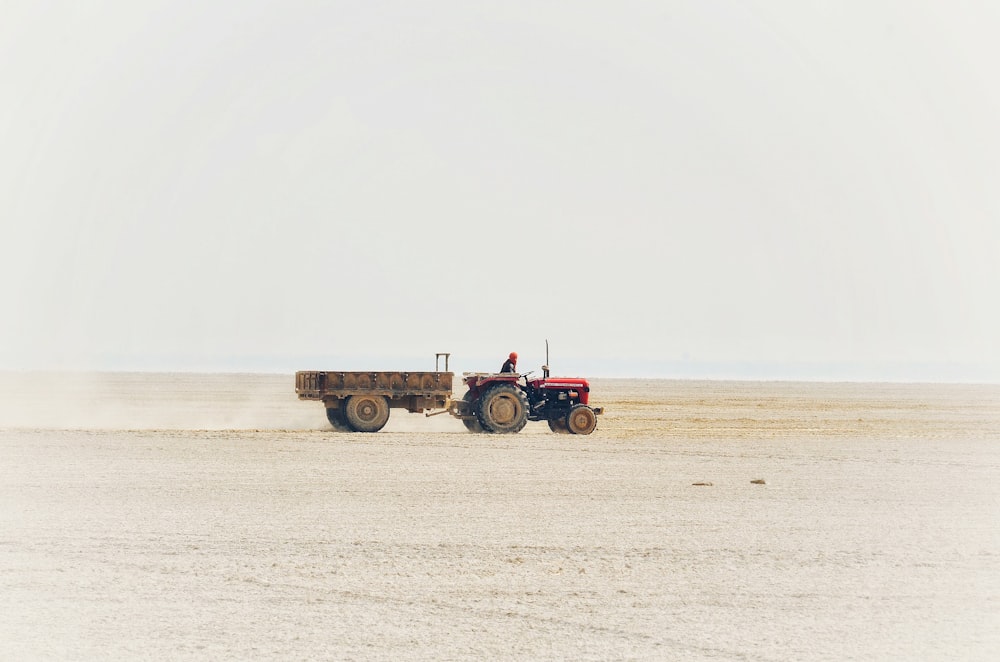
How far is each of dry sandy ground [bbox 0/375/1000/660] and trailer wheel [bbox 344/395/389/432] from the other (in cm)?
275

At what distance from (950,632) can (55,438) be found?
2191 centimetres

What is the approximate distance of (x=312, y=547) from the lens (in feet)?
42.7

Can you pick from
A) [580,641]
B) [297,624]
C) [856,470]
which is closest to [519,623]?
[580,641]

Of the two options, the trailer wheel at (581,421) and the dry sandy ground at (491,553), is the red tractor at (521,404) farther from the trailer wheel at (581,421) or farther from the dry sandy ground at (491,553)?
the dry sandy ground at (491,553)

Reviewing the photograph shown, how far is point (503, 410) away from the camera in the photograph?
27422mm

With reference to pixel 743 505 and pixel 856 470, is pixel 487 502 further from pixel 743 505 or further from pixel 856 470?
pixel 856 470

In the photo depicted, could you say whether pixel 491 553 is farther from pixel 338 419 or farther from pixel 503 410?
pixel 338 419

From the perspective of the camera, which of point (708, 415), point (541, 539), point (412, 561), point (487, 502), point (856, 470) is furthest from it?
point (708, 415)

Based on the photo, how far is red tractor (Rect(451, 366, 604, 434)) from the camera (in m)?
27.3

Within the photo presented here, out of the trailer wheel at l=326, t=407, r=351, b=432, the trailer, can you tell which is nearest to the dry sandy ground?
the trailer

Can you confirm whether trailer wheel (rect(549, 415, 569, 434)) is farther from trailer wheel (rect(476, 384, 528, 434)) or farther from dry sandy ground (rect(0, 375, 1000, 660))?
dry sandy ground (rect(0, 375, 1000, 660))

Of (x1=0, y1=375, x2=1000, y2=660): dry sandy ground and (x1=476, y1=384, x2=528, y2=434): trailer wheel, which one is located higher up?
(x1=476, y1=384, x2=528, y2=434): trailer wheel

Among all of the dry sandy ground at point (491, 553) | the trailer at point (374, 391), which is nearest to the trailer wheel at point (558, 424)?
the trailer at point (374, 391)

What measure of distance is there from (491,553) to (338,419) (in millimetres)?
16141
